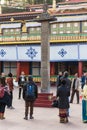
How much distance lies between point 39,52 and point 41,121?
1668 centimetres

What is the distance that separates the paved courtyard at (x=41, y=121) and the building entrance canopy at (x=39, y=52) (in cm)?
1241

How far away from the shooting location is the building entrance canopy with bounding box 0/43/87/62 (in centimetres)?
2795

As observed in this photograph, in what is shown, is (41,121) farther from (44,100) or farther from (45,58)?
(45,58)

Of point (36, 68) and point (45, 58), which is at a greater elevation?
point (45, 58)

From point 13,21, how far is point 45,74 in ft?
54.5

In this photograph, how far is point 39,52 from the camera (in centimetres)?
2930

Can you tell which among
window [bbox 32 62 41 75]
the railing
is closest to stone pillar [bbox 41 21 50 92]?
the railing

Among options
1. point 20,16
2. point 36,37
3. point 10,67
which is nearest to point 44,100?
point 36,37

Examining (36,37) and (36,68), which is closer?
(36,37)

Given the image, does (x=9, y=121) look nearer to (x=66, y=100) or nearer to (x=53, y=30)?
(x=66, y=100)

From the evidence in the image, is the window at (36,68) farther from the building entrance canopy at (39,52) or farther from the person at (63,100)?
the person at (63,100)

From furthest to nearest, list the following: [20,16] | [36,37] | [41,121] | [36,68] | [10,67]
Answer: [20,16], [10,67], [36,68], [36,37], [41,121]

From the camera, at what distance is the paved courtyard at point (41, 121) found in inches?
467

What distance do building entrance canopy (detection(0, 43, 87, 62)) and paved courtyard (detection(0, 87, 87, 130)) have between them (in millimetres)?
12412
